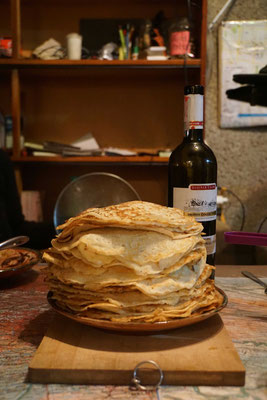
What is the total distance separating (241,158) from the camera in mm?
2879

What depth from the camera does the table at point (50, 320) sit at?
0.52 m

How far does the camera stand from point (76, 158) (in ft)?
8.77

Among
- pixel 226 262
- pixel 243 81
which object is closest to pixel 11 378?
pixel 243 81

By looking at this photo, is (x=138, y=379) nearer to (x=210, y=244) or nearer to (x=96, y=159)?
(x=210, y=244)

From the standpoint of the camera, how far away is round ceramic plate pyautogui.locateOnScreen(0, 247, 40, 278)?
3.25ft

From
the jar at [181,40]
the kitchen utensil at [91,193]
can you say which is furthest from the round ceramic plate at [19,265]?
the jar at [181,40]

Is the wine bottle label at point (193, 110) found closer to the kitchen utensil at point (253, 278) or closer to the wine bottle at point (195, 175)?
the wine bottle at point (195, 175)

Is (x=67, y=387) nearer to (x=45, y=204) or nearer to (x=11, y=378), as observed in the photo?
(x=11, y=378)

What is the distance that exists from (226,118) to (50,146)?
4.16 ft

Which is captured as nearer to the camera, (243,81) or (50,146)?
(243,81)

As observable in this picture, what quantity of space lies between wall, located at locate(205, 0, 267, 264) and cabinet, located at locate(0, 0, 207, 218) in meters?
0.26

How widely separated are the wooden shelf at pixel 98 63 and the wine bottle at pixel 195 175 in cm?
176

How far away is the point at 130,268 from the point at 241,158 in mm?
2427

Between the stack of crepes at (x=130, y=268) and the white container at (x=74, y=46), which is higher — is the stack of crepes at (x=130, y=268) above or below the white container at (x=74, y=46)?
below
